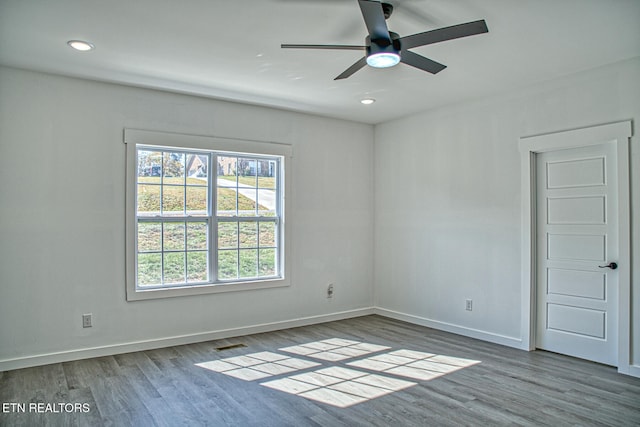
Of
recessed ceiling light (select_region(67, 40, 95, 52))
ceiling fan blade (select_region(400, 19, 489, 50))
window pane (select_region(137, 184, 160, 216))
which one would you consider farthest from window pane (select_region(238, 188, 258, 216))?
ceiling fan blade (select_region(400, 19, 489, 50))

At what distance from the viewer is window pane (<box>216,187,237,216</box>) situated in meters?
5.03

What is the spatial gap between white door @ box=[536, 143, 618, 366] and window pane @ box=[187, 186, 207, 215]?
3.55m

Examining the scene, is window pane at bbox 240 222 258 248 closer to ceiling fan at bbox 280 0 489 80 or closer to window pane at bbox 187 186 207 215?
window pane at bbox 187 186 207 215

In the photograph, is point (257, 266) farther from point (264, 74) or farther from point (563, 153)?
point (563, 153)

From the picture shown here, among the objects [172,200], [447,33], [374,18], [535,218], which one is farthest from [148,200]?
[535,218]

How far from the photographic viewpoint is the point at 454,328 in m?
5.14

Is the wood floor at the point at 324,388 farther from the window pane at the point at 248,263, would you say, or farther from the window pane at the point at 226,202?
the window pane at the point at 226,202

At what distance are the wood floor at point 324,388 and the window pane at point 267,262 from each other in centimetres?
98

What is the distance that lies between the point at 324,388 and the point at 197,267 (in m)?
2.15

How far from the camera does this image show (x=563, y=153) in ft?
14.0

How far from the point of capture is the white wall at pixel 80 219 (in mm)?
3896

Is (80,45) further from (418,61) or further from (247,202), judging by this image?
(418,61)

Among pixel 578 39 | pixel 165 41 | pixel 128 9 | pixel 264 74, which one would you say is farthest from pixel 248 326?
pixel 578 39

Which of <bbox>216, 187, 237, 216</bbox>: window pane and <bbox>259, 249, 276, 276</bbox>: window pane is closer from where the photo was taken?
<bbox>216, 187, 237, 216</bbox>: window pane
